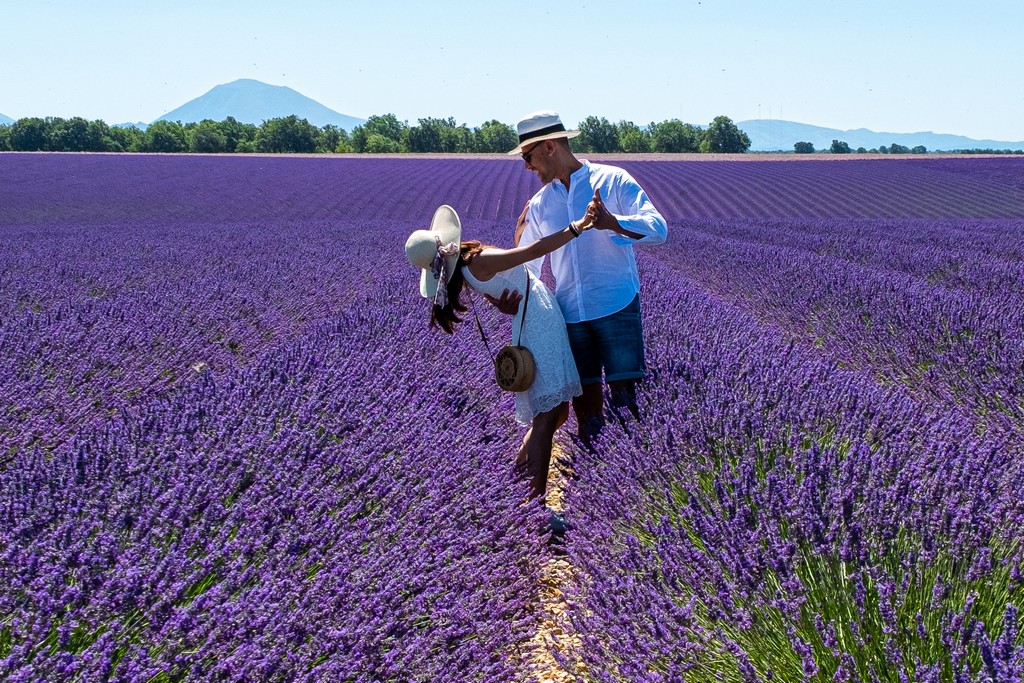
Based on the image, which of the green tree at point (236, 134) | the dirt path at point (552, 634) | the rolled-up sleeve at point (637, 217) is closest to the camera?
the dirt path at point (552, 634)

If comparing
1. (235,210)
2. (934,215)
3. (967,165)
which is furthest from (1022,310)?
(967,165)

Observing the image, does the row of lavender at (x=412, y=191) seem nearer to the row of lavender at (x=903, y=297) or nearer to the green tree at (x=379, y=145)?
the row of lavender at (x=903, y=297)

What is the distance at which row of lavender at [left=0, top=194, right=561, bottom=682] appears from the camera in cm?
124

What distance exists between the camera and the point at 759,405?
2.29 meters

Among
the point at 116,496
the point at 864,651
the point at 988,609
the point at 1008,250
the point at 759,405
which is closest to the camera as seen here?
the point at 864,651

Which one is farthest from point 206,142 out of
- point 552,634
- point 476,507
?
point 552,634

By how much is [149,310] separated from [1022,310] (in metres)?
4.19

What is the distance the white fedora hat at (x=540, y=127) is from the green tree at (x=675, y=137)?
5753 centimetres

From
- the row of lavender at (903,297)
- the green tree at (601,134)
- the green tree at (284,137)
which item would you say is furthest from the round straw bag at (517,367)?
the green tree at (601,134)

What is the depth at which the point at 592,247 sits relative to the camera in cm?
259

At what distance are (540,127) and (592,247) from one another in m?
0.39

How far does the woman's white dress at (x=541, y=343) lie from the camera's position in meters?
2.46

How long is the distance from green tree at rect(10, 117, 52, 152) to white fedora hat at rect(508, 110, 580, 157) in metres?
49.4

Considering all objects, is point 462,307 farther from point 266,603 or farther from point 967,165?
point 967,165
